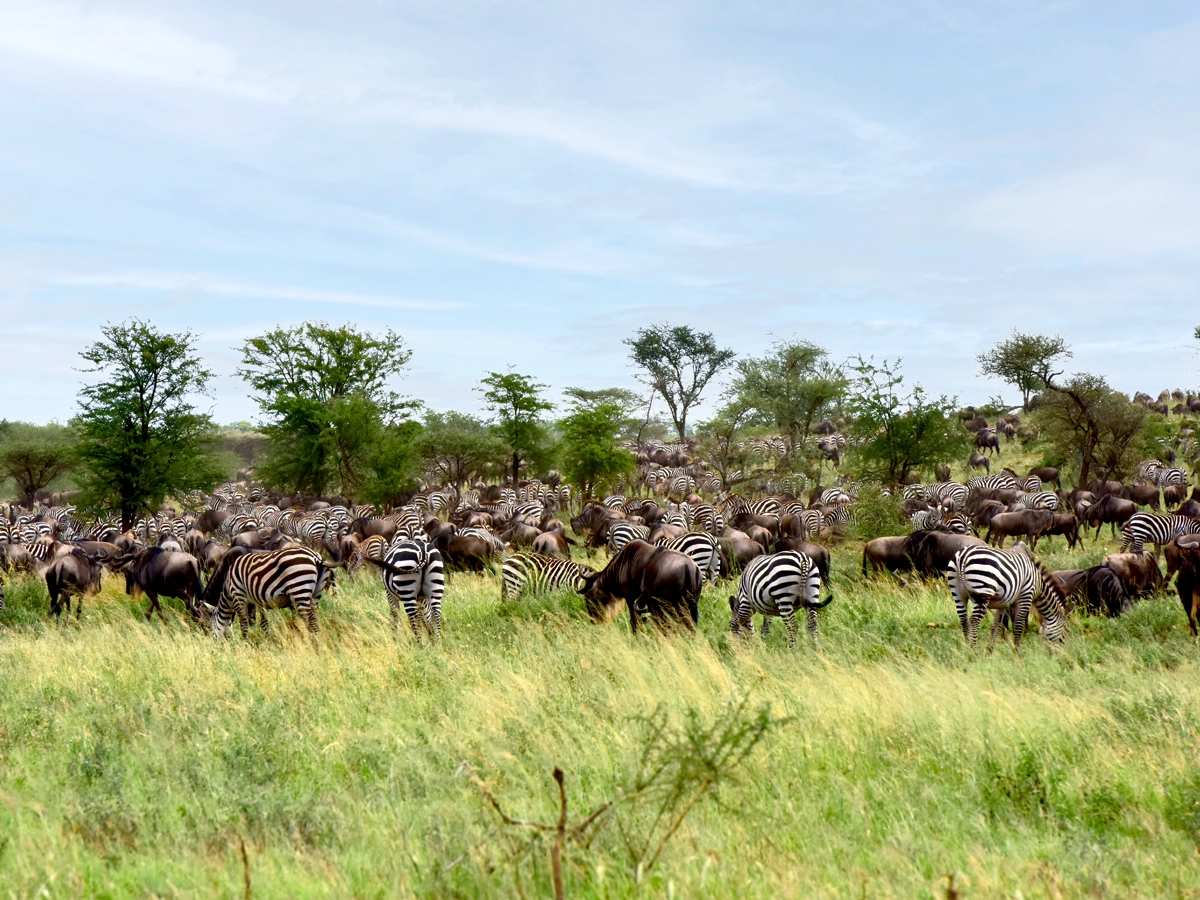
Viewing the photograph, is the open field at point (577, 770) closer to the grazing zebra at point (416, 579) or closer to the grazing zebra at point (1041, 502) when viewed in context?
the grazing zebra at point (416, 579)

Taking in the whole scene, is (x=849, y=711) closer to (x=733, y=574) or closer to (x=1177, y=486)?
(x=733, y=574)

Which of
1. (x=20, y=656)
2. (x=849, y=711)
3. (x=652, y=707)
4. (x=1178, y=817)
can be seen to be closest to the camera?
(x=1178, y=817)

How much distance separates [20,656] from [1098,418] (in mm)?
42895

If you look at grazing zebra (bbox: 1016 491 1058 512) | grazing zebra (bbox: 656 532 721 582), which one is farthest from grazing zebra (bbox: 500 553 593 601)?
grazing zebra (bbox: 1016 491 1058 512)

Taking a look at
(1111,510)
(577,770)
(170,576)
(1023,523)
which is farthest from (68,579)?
(1111,510)

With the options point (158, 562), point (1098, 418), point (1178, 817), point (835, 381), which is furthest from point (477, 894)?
point (835, 381)

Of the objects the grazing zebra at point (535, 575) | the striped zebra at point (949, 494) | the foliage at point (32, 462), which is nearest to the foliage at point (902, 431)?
the striped zebra at point (949, 494)

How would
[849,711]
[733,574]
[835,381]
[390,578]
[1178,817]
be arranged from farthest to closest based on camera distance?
[835,381] < [733,574] < [390,578] < [849,711] < [1178,817]

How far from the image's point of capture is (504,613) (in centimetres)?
1458

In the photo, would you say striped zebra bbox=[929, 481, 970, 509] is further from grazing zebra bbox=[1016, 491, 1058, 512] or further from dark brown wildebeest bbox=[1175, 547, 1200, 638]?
dark brown wildebeest bbox=[1175, 547, 1200, 638]

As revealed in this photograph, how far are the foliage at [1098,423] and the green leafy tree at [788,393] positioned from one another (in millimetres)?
10850

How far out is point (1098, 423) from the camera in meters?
41.1

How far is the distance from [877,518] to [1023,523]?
169 inches

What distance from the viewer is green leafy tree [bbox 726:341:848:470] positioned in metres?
50.1
